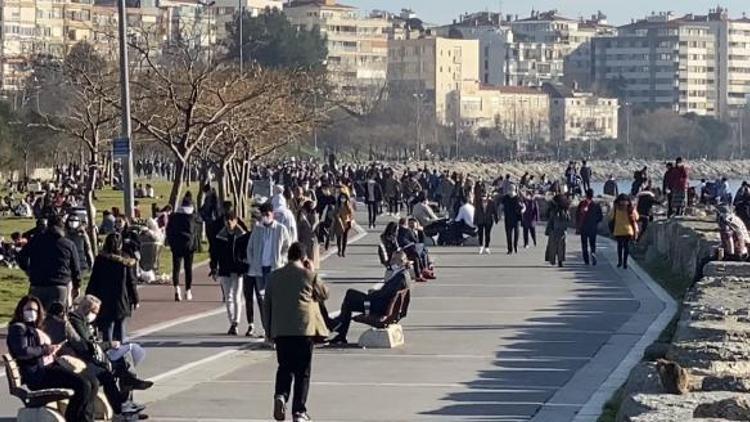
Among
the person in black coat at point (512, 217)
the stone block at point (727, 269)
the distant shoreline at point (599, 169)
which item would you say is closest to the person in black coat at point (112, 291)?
the stone block at point (727, 269)

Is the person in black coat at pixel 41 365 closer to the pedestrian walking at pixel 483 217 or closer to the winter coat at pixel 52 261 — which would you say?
the winter coat at pixel 52 261

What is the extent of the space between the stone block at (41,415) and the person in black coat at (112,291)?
4.53 metres

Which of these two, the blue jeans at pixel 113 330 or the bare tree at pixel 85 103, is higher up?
the bare tree at pixel 85 103

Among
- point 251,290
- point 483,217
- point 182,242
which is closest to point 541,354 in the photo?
point 251,290

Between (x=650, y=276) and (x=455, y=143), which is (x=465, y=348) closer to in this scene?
(x=650, y=276)

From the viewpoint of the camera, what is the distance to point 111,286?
1995 cm

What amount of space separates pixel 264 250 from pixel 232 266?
1.04 meters

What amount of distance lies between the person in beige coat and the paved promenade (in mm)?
524

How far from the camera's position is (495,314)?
2725cm

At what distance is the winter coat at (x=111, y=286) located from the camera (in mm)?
19844

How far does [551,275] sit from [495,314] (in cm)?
886

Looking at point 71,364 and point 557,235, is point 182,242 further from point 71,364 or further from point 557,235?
point 71,364

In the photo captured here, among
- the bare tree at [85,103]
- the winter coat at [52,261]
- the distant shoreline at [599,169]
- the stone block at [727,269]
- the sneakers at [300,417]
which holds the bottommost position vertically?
the distant shoreline at [599,169]

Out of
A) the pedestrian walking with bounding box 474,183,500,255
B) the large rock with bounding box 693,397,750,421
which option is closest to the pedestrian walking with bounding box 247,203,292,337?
the large rock with bounding box 693,397,750,421
